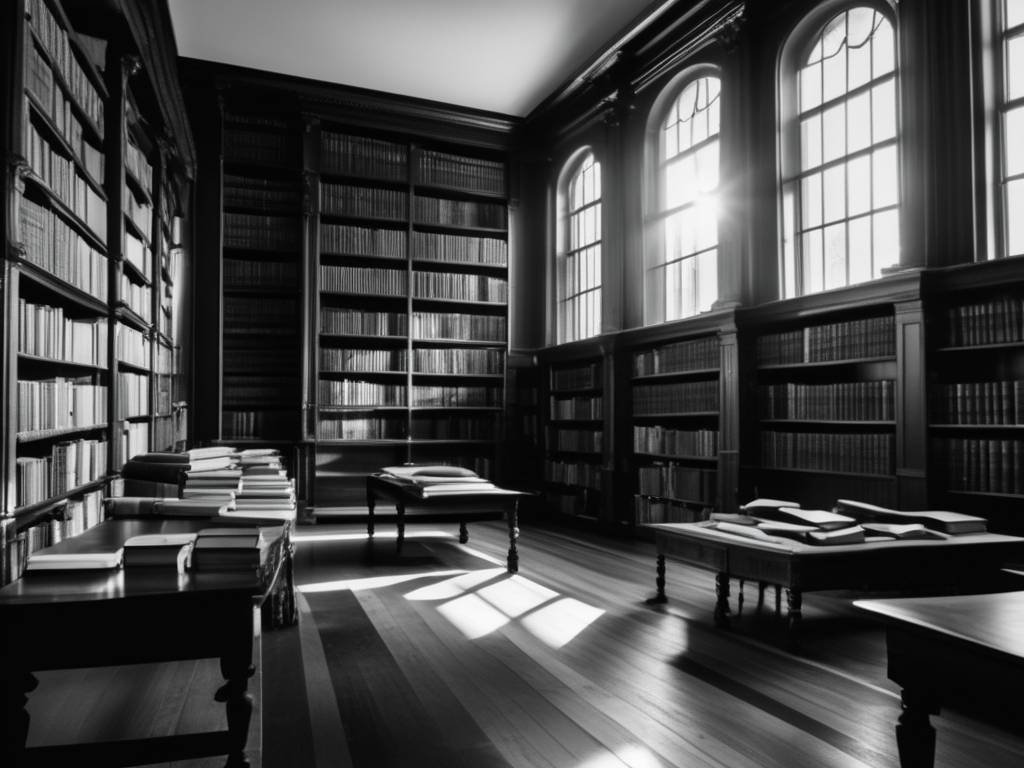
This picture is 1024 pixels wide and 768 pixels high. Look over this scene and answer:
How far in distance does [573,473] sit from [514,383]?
51.7 inches

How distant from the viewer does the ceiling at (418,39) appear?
241 inches

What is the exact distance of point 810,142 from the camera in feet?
17.1

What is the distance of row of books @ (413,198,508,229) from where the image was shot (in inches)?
309

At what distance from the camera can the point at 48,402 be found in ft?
10.2

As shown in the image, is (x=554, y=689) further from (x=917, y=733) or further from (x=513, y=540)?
(x=513, y=540)

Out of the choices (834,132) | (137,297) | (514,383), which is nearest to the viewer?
(137,297)

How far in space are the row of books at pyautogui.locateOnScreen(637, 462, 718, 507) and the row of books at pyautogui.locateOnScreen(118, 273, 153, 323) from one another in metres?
3.90

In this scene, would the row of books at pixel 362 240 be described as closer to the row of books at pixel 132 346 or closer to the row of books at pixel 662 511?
the row of books at pixel 132 346

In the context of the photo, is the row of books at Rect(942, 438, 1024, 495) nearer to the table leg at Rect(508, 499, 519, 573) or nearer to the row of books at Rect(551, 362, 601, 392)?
the table leg at Rect(508, 499, 519, 573)

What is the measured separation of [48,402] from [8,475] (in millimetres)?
613

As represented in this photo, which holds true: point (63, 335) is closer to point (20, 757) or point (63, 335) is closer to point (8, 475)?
point (8, 475)

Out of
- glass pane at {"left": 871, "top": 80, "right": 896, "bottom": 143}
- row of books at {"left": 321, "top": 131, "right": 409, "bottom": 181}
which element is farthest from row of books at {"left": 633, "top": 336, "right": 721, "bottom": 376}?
row of books at {"left": 321, "top": 131, "right": 409, "bottom": 181}

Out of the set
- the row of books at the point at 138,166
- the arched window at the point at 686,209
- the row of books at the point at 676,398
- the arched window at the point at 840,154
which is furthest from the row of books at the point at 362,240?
the arched window at the point at 840,154

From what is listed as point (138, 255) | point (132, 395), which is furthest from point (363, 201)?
point (132, 395)
